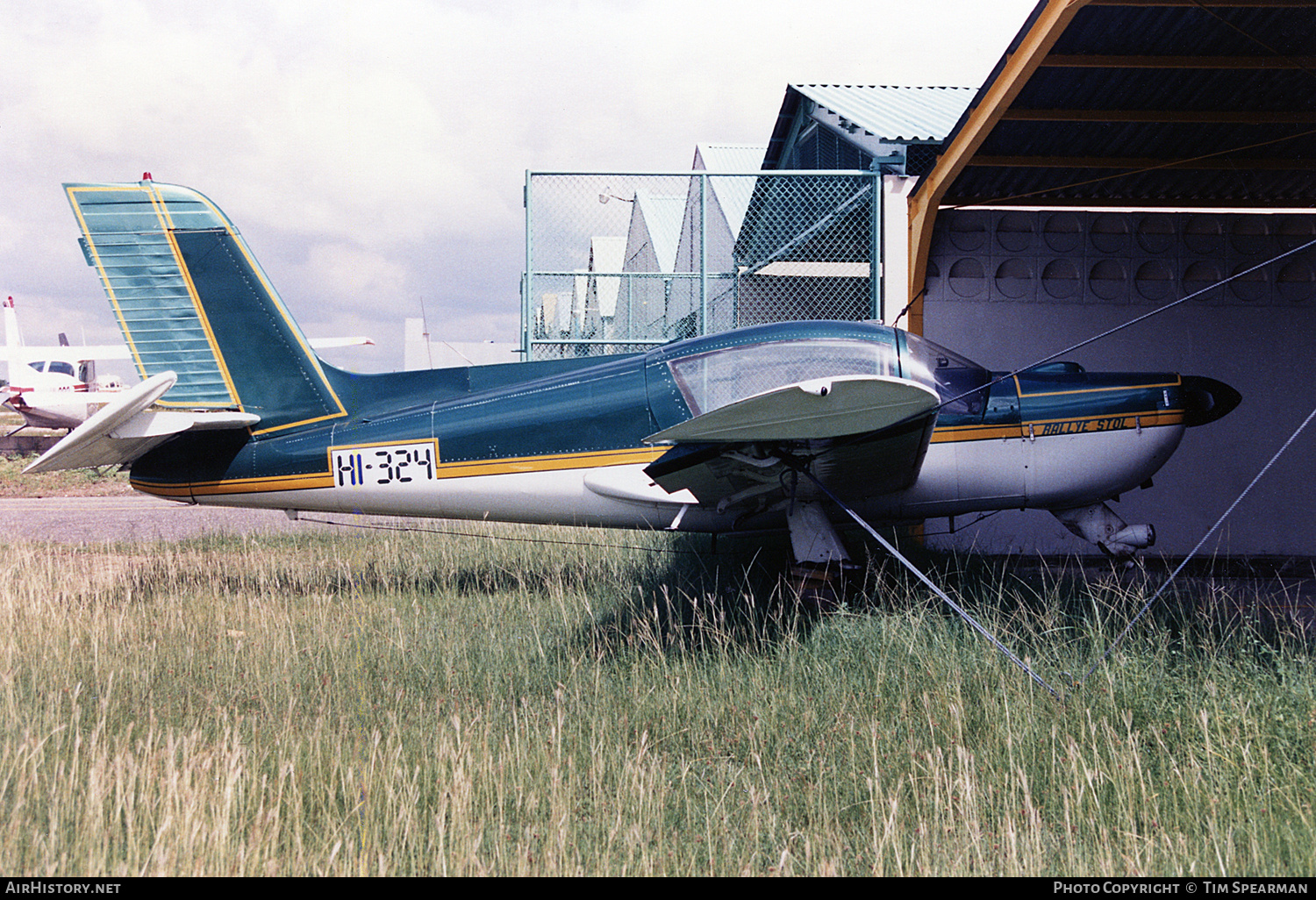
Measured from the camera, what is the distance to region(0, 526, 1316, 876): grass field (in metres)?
2.39

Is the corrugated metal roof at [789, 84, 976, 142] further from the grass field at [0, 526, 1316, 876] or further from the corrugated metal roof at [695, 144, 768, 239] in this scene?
the grass field at [0, 526, 1316, 876]

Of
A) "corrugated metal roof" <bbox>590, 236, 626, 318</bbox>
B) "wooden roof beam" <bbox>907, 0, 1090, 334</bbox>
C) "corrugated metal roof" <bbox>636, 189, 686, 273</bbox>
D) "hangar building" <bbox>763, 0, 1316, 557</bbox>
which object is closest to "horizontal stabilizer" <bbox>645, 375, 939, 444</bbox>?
Answer: "wooden roof beam" <bbox>907, 0, 1090, 334</bbox>

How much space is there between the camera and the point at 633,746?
3299mm

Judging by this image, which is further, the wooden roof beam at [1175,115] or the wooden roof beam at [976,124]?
the wooden roof beam at [1175,115]

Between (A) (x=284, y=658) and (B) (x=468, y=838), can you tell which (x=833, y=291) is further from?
(B) (x=468, y=838)

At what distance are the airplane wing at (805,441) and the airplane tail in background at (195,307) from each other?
289 centimetres

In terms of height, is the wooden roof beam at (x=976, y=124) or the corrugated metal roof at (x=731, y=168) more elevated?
the corrugated metal roof at (x=731, y=168)

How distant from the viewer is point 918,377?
5156 mm

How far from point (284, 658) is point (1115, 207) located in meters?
8.82

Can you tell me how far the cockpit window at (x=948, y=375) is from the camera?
5.20m

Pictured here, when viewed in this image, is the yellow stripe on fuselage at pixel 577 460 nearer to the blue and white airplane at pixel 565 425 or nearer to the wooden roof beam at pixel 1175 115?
the blue and white airplane at pixel 565 425

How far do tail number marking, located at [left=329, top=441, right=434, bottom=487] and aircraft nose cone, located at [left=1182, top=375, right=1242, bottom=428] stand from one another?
5.02 metres

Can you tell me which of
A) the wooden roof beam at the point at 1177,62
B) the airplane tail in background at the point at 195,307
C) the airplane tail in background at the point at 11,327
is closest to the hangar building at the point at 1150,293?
the wooden roof beam at the point at 1177,62
